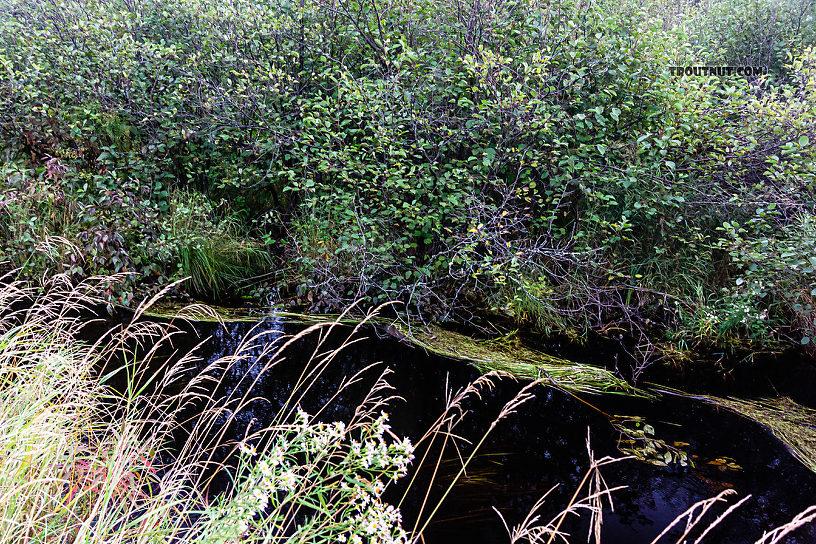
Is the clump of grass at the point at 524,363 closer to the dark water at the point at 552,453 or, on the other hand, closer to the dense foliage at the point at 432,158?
the dark water at the point at 552,453

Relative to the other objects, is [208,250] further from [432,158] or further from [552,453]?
[552,453]

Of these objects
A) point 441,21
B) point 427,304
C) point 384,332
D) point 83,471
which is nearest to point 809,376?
point 427,304

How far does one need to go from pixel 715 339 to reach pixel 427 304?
2521mm

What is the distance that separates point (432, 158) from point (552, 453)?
9.78 ft

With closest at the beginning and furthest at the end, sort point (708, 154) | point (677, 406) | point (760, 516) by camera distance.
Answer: point (760, 516)
point (677, 406)
point (708, 154)

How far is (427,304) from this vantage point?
4.72 meters

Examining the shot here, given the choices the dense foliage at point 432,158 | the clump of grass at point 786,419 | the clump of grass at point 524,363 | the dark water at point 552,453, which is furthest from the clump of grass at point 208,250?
the clump of grass at point 786,419

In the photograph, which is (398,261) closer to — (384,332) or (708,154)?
(384,332)

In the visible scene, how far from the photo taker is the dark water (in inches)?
94.0

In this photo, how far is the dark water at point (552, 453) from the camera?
239cm

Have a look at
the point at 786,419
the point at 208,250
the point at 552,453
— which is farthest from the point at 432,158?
the point at 786,419

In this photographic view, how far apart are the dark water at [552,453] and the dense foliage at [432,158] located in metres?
0.83

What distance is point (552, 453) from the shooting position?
290 cm

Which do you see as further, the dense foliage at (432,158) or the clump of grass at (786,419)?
the dense foliage at (432,158)
